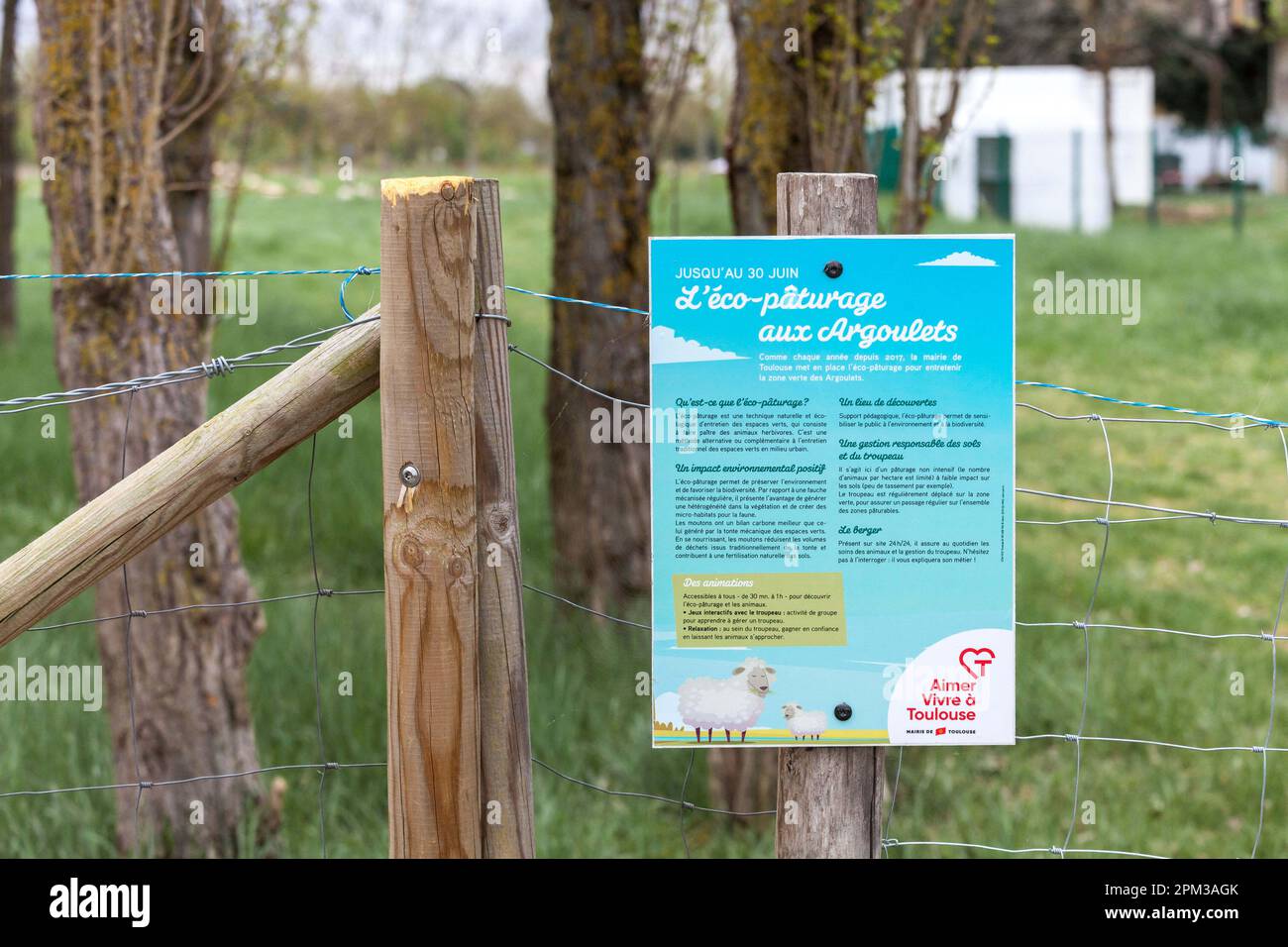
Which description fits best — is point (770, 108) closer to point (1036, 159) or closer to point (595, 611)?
point (595, 611)

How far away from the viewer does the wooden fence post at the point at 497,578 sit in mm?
2135

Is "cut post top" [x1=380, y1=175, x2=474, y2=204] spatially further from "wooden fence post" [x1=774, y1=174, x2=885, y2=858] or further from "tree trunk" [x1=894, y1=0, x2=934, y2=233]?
"tree trunk" [x1=894, y1=0, x2=934, y2=233]

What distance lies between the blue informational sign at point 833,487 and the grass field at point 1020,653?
563 millimetres

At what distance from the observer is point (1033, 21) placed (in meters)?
27.3

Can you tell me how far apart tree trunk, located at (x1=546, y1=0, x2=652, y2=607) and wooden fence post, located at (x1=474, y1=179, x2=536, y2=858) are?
11.7ft

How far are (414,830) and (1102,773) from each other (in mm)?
3712

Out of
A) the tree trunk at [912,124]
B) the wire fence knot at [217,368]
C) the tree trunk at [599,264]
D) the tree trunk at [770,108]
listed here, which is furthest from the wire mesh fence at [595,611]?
the tree trunk at [599,264]

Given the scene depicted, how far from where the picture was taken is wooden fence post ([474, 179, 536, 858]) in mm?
2135

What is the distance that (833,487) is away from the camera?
7.07 feet

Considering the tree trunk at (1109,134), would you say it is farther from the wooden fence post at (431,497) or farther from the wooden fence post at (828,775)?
the wooden fence post at (431,497)

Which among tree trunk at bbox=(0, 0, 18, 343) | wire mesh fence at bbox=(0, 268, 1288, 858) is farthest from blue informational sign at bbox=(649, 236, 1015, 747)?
tree trunk at bbox=(0, 0, 18, 343)

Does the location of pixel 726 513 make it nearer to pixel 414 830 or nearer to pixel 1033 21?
pixel 414 830

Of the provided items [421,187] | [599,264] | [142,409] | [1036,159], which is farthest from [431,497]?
[1036,159]

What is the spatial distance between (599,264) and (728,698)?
13.8 feet
